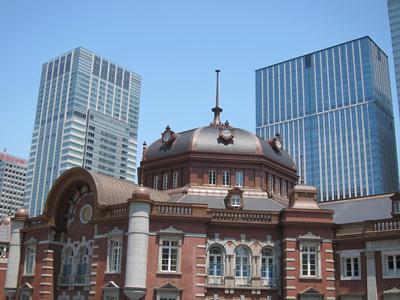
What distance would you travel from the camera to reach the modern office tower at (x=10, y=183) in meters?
167

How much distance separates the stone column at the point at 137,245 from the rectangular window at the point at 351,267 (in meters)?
13.1

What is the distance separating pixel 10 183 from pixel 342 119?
343 feet

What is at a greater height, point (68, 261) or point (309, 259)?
point (309, 259)

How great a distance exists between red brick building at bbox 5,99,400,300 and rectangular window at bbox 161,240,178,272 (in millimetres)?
64

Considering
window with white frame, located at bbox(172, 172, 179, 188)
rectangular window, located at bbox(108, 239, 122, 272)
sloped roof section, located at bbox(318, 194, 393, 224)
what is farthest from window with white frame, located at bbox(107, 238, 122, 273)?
sloped roof section, located at bbox(318, 194, 393, 224)

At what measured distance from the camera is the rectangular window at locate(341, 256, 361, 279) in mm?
34469

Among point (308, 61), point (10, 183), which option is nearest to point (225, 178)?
point (308, 61)

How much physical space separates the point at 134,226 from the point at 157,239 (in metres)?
1.74

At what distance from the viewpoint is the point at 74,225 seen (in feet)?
131

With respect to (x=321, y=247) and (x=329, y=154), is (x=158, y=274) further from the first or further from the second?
(x=329, y=154)

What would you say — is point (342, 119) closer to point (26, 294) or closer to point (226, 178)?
point (226, 178)

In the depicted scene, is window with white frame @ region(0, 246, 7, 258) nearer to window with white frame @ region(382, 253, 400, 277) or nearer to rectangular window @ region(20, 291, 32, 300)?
rectangular window @ region(20, 291, 32, 300)

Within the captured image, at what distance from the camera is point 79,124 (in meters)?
145

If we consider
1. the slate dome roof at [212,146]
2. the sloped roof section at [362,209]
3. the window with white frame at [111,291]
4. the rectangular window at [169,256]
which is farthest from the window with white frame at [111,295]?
the sloped roof section at [362,209]
